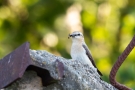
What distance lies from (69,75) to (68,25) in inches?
244

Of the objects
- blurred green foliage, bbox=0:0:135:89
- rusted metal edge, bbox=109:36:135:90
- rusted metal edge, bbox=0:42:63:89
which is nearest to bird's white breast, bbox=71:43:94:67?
blurred green foliage, bbox=0:0:135:89

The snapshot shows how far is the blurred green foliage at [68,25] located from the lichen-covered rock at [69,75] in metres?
5.07

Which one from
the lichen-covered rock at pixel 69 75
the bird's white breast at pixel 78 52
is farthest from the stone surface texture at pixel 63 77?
the bird's white breast at pixel 78 52

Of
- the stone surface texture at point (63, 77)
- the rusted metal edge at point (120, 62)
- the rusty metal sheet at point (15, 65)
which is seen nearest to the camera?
the rusty metal sheet at point (15, 65)

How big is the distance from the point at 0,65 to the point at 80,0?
6.58 meters

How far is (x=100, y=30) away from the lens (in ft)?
34.1

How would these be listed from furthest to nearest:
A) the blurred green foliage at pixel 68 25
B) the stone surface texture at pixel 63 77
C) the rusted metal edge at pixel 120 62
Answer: the blurred green foliage at pixel 68 25
the rusted metal edge at pixel 120 62
the stone surface texture at pixel 63 77

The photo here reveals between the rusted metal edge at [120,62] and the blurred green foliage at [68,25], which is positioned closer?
the rusted metal edge at [120,62]

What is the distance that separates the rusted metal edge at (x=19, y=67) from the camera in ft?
9.07

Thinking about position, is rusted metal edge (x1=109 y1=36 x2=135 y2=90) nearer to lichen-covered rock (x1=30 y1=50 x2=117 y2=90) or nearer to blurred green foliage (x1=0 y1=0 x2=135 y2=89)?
lichen-covered rock (x1=30 y1=50 x2=117 y2=90)

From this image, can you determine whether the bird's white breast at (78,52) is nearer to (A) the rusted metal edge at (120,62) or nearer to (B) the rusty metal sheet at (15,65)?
(A) the rusted metal edge at (120,62)

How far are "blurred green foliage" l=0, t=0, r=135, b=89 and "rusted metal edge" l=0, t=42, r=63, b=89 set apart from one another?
539 cm

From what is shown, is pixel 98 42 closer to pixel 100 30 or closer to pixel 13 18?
pixel 100 30

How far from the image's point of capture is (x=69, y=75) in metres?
3.13
